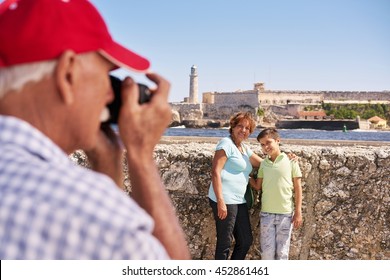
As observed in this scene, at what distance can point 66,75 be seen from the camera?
0.97 meters

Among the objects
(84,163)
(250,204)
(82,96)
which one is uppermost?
(82,96)

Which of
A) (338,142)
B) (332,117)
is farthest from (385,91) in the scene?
(338,142)

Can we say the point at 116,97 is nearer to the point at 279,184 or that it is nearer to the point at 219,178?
the point at 219,178

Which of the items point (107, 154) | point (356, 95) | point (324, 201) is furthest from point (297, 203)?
point (356, 95)

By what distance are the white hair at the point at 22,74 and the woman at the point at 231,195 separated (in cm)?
290

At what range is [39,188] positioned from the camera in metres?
0.82

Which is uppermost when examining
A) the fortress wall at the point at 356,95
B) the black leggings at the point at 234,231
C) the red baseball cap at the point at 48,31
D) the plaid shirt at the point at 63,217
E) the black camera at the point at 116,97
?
the fortress wall at the point at 356,95

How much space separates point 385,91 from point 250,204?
3971 inches

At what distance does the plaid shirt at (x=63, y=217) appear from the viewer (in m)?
0.81

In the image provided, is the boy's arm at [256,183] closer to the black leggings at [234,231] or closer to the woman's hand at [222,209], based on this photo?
the black leggings at [234,231]

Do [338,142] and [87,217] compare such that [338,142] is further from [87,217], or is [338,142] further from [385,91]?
[385,91]

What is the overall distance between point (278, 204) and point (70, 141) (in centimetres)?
Result: 297

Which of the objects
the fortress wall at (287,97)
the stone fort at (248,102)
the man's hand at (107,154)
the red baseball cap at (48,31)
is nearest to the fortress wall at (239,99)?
the stone fort at (248,102)

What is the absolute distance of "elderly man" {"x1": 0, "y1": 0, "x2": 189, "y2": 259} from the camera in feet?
2.66
